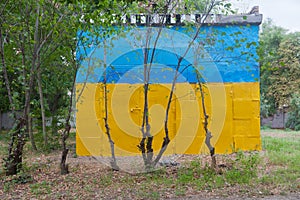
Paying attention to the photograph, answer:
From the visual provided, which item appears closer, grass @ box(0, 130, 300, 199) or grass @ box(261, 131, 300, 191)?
grass @ box(0, 130, 300, 199)

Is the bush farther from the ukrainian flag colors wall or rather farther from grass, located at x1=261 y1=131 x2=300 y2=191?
the ukrainian flag colors wall

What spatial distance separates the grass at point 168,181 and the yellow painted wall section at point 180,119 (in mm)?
1304

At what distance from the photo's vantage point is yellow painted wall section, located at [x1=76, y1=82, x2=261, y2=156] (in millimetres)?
7812

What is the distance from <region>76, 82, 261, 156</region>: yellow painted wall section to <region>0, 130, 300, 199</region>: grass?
130cm

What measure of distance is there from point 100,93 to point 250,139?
12.2ft

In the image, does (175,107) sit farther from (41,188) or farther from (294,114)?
(294,114)

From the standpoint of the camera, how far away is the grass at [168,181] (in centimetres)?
493

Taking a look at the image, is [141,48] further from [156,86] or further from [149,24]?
[156,86]

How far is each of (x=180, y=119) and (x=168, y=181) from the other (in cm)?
268

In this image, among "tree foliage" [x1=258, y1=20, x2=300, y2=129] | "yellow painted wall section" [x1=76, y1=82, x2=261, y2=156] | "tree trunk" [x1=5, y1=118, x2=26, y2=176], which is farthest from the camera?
"tree foliage" [x1=258, y1=20, x2=300, y2=129]

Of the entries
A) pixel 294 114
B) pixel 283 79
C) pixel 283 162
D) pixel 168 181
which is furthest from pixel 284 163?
pixel 283 79

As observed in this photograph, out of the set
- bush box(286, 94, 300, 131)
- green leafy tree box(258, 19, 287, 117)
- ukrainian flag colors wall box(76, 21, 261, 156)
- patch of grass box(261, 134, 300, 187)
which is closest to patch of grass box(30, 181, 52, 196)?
ukrainian flag colors wall box(76, 21, 261, 156)

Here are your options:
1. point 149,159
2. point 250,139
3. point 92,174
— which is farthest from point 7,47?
point 250,139

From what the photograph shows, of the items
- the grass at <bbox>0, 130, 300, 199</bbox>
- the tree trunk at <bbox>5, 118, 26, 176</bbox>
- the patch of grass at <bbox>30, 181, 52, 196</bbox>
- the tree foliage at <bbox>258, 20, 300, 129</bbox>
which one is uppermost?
the tree foliage at <bbox>258, 20, 300, 129</bbox>
